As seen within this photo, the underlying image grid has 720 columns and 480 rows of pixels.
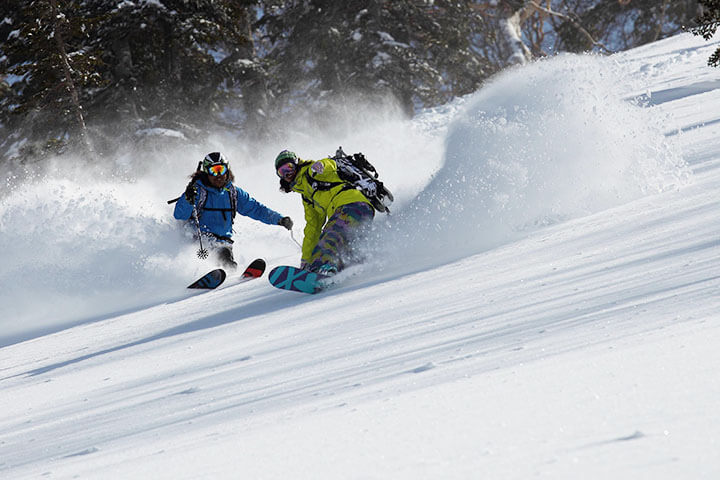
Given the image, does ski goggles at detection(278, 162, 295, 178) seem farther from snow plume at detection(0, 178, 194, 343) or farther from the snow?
snow plume at detection(0, 178, 194, 343)

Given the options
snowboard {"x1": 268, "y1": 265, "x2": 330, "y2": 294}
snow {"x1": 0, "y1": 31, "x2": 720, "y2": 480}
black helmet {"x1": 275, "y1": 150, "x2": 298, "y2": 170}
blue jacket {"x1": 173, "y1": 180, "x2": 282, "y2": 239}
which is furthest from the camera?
blue jacket {"x1": 173, "y1": 180, "x2": 282, "y2": 239}

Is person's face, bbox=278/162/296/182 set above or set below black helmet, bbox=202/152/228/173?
below

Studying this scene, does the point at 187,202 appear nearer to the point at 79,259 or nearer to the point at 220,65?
the point at 79,259

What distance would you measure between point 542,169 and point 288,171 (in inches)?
85.5

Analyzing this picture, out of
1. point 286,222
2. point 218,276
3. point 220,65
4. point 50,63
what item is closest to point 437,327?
point 218,276

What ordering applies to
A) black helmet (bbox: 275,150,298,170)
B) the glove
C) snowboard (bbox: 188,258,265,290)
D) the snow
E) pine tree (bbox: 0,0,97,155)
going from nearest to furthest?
the snow < black helmet (bbox: 275,150,298,170) < snowboard (bbox: 188,258,265,290) < the glove < pine tree (bbox: 0,0,97,155)

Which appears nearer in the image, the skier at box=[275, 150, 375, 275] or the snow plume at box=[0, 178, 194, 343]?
the skier at box=[275, 150, 375, 275]

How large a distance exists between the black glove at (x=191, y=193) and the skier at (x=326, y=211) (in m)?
1.38

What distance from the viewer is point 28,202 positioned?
840 centimetres

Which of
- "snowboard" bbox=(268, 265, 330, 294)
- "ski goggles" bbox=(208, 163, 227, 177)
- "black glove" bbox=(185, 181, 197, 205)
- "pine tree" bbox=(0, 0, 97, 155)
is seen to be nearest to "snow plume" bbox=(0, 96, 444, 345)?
"black glove" bbox=(185, 181, 197, 205)

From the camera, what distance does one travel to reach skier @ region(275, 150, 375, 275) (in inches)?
224

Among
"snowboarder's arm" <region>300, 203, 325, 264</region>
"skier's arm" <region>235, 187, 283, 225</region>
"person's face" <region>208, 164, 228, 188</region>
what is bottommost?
"snowboarder's arm" <region>300, 203, 325, 264</region>

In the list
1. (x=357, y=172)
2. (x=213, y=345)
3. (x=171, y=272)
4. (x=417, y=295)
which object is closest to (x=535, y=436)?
(x=417, y=295)

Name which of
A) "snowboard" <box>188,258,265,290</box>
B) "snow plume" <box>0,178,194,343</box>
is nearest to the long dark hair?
"snowboard" <box>188,258,265,290</box>
